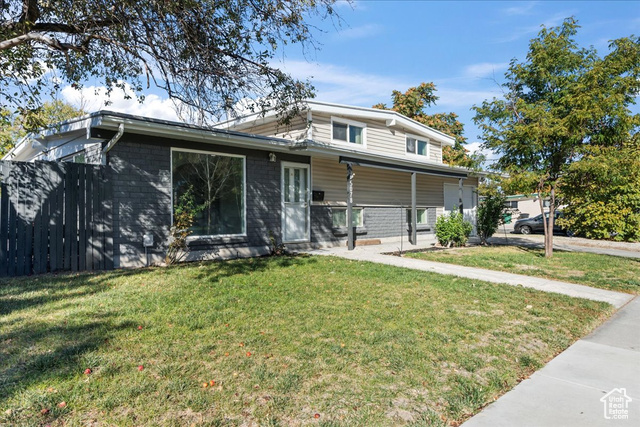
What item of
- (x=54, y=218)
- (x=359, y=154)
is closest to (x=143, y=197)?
(x=54, y=218)

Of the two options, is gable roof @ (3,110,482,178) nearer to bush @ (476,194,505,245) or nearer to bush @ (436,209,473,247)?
bush @ (436,209,473,247)

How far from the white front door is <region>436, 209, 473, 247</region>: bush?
483 cm

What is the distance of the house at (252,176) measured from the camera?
7.79m

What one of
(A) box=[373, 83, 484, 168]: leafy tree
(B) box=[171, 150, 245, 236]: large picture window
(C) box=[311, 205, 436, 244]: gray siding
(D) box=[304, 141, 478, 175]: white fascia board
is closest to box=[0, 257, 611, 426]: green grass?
(B) box=[171, 150, 245, 236]: large picture window

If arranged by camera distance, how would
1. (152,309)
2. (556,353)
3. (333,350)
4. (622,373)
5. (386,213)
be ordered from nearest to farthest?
1. (622,373)
2. (333,350)
3. (556,353)
4. (152,309)
5. (386,213)

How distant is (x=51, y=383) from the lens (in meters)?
2.88

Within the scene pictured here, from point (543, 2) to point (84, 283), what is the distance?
12.4 m

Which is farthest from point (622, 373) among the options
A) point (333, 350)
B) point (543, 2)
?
point (543, 2)

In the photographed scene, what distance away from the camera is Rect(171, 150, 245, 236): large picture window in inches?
341

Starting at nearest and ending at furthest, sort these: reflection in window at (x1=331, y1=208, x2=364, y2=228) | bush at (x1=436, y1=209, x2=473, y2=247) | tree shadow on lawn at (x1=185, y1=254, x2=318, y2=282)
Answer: tree shadow on lawn at (x1=185, y1=254, x2=318, y2=282) < reflection in window at (x1=331, y1=208, x2=364, y2=228) < bush at (x1=436, y1=209, x2=473, y2=247)

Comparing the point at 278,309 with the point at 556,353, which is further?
the point at 278,309

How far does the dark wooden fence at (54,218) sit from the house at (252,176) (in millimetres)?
291

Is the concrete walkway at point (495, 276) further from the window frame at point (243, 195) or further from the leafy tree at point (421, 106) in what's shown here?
the leafy tree at point (421, 106)

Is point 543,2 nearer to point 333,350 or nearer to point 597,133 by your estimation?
point 597,133
